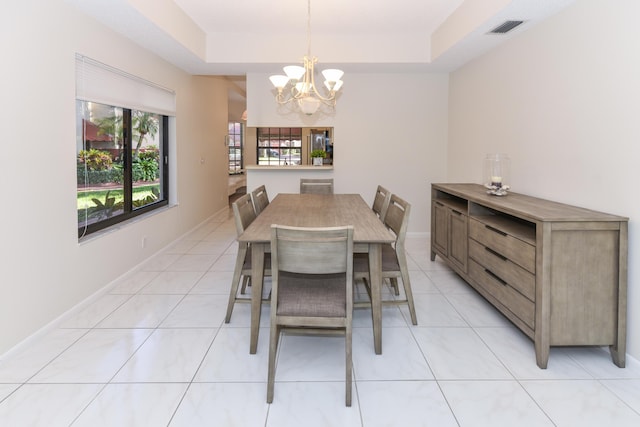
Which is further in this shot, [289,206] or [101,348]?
[289,206]

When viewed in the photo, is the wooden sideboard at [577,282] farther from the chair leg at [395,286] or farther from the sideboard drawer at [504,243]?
the chair leg at [395,286]

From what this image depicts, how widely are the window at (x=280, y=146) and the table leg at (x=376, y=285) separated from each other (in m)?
8.70

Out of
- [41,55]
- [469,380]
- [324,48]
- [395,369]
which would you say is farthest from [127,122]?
[469,380]

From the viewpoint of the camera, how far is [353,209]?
3.50 metres

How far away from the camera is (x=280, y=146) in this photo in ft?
36.9

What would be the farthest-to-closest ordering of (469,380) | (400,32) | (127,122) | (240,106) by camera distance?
(240,106) < (400,32) < (127,122) < (469,380)

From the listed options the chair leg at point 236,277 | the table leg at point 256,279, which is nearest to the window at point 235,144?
the chair leg at point 236,277

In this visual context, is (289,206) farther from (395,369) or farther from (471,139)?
(471,139)

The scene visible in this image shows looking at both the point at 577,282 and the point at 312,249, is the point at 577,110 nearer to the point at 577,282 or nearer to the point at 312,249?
the point at 577,282

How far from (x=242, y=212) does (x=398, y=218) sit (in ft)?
3.72

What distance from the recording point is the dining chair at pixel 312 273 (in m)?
1.99

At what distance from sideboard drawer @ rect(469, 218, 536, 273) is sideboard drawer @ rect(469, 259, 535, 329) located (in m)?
0.20

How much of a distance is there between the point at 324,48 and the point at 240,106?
7248 millimetres

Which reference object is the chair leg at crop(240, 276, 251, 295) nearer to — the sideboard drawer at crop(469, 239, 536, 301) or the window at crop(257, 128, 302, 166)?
the sideboard drawer at crop(469, 239, 536, 301)
